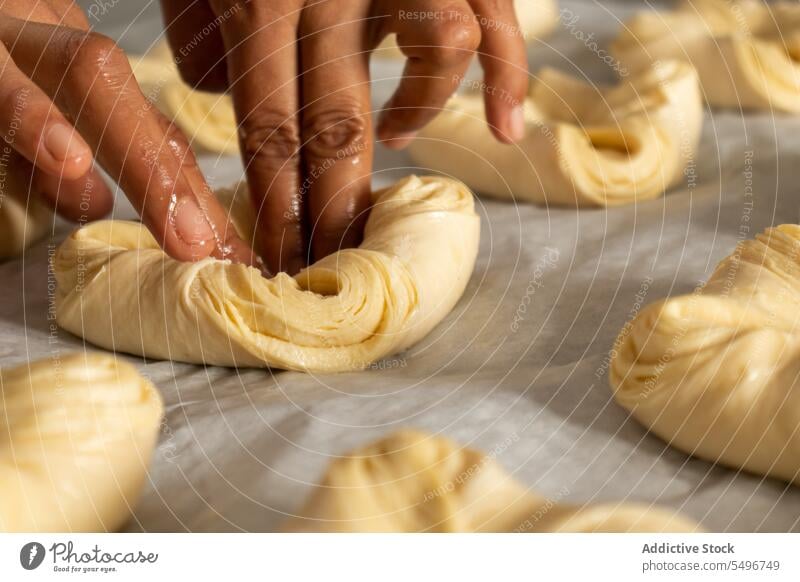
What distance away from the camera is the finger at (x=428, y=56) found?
102 centimetres

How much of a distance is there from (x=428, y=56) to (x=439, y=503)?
53 centimetres

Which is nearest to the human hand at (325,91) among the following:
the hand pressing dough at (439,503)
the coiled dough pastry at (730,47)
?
the hand pressing dough at (439,503)

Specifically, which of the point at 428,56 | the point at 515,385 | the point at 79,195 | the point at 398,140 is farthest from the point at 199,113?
the point at 515,385

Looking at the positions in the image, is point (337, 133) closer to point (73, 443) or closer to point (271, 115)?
point (271, 115)

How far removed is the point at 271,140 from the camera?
1071 millimetres

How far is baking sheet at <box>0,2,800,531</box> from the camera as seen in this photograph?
2.53 feet

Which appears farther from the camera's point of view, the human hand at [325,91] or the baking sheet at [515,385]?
the human hand at [325,91]

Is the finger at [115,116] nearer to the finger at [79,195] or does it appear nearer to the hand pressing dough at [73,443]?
the hand pressing dough at [73,443]

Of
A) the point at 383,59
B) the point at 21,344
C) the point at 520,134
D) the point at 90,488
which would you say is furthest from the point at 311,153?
the point at 383,59

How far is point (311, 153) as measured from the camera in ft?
3.49

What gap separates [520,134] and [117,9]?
1527 millimetres

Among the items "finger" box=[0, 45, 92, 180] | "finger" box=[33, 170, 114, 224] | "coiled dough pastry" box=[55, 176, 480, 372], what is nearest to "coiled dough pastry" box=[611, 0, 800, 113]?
"coiled dough pastry" box=[55, 176, 480, 372]

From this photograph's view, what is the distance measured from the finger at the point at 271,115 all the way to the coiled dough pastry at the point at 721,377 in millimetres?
411
